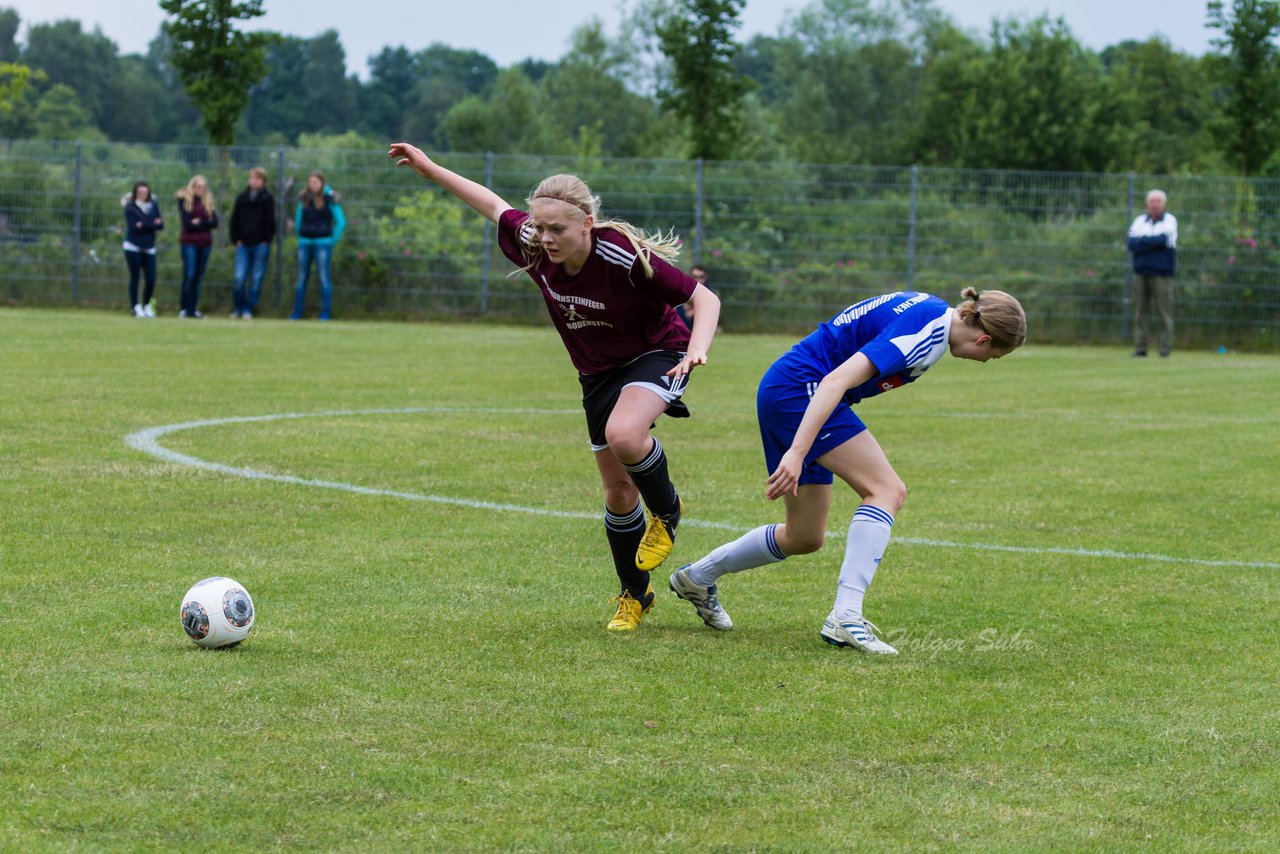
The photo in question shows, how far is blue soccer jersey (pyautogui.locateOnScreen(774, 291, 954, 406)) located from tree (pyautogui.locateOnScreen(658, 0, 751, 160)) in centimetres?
2332

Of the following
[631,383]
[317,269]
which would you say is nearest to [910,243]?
[317,269]

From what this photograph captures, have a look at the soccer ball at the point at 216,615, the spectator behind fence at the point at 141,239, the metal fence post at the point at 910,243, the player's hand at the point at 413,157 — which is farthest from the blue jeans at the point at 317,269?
the soccer ball at the point at 216,615

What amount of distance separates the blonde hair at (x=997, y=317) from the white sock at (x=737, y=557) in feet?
3.61

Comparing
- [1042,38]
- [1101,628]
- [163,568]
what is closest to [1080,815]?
[1101,628]

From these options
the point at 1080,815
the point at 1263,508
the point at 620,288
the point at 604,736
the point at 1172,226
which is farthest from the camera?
the point at 1172,226

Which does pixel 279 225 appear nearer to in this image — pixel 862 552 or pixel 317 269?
pixel 317 269

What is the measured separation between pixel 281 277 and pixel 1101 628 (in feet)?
69.7

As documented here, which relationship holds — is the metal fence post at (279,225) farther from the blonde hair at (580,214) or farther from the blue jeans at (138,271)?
the blonde hair at (580,214)

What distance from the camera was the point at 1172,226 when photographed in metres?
22.0

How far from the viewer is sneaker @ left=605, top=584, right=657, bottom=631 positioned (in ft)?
19.0

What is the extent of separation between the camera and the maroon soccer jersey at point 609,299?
5.87 m

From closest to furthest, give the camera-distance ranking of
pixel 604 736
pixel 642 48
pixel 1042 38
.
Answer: pixel 604 736
pixel 1042 38
pixel 642 48

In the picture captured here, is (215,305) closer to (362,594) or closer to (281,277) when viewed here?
(281,277)

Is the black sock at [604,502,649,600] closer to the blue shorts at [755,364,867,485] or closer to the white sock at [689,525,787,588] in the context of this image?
the white sock at [689,525,787,588]
